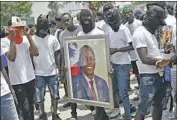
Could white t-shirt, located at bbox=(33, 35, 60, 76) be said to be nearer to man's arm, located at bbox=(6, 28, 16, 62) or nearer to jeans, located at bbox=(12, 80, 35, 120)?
jeans, located at bbox=(12, 80, 35, 120)

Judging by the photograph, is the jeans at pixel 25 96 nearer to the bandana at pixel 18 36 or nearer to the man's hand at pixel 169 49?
the bandana at pixel 18 36

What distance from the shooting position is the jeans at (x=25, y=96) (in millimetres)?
5090

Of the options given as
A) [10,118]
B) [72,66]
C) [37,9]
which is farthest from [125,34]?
[37,9]

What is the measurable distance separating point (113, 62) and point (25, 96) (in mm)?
1441

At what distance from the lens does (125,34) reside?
17.9ft

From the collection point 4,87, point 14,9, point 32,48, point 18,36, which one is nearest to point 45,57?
point 32,48

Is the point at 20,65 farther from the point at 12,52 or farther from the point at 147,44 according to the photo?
the point at 147,44

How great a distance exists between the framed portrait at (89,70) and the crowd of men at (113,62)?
0.84 feet

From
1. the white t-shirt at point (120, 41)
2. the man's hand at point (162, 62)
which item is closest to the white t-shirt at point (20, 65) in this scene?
the white t-shirt at point (120, 41)

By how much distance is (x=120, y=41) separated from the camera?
548cm

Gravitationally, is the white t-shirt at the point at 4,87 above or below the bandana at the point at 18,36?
below

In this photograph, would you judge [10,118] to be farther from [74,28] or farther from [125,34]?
[74,28]

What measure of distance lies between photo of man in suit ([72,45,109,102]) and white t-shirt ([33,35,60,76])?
→ 2.28 feet

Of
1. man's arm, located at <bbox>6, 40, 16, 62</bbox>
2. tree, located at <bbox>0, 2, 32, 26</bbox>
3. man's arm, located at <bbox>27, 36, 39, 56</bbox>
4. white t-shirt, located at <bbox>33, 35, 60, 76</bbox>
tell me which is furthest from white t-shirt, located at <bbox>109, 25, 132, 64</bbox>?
tree, located at <bbox>0, 2, 32, 26</bbox>
